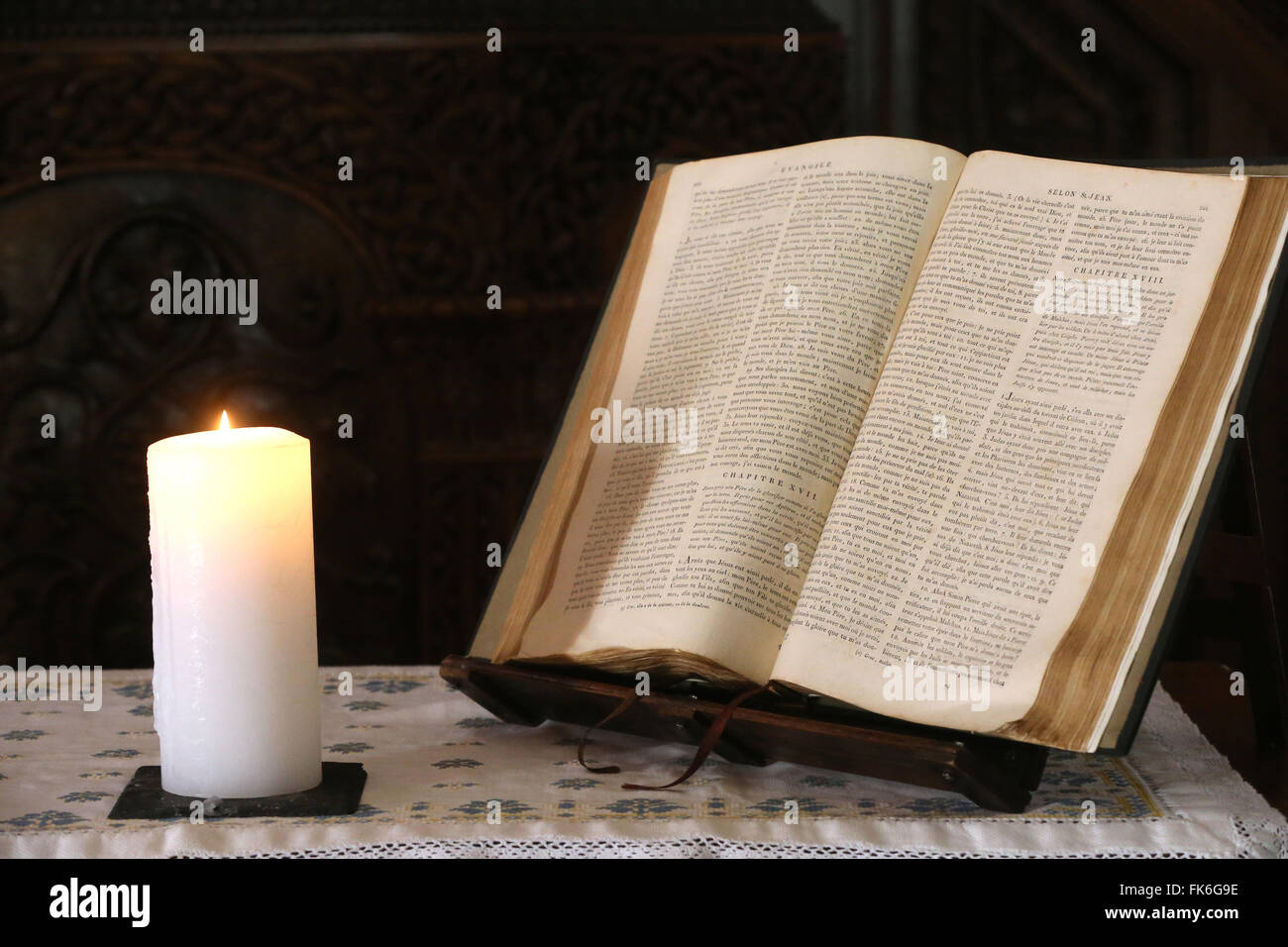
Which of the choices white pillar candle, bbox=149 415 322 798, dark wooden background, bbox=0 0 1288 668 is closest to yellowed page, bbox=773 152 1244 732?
white pillar candle, bbox=149 415 322 798

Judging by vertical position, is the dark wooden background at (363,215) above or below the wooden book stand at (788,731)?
above

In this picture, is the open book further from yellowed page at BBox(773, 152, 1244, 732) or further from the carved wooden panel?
the carved wooden panel

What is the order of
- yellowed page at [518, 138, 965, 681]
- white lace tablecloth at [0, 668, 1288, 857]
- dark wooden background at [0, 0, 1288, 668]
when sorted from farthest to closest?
dark wooden background at [0, 0, 1288, 668], yellowed page at [518, 138, 965, 681], white lace tablecloth at [0, 668, 1288, 857]

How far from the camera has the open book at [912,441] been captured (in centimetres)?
72

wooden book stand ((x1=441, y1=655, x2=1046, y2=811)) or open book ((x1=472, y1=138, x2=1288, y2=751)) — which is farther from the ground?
open book ((x1=472, y1=138, x2=1288, y2=751))

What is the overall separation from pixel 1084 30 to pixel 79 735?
1.72 metres

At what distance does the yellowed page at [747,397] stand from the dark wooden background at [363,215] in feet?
4.21

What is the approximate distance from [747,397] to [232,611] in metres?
0.33

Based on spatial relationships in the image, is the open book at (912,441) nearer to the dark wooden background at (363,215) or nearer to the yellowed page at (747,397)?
the yellowed page at (747,397)

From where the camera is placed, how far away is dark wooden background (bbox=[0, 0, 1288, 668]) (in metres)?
2.18

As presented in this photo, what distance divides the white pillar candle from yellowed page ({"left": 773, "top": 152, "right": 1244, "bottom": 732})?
27 centimetres

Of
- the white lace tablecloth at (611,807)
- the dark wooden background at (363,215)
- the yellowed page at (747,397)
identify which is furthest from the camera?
the dark wooden background at (363,215)

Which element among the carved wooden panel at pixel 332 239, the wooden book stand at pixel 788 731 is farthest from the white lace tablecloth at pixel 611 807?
the carved wooden panel at pixel 332 239
